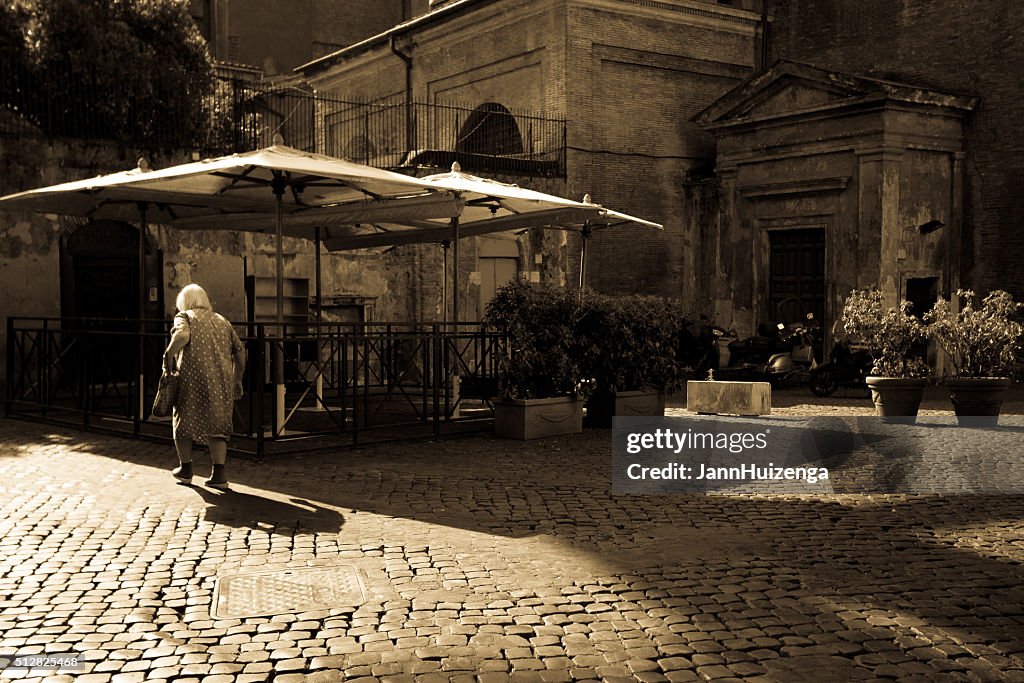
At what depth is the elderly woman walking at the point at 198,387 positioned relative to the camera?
27.7 ft

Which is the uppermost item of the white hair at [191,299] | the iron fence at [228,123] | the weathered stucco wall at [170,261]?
the iron fence at [228,123]

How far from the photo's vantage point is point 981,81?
19.5 metres

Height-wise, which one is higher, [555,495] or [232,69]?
[232,69]

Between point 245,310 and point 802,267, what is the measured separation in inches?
421

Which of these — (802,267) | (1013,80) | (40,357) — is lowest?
(40,357)

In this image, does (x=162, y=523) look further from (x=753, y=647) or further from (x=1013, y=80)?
(x=1013, y=80)

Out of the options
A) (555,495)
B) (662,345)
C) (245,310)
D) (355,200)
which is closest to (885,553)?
(555,495)

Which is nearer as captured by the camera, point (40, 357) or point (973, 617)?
point (973, 617)

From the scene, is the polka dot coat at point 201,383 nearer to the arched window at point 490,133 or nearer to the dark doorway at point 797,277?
the dark doorway at point 797,277

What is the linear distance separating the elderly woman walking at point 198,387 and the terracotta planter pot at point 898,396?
27.1 ft

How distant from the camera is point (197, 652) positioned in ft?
15.2

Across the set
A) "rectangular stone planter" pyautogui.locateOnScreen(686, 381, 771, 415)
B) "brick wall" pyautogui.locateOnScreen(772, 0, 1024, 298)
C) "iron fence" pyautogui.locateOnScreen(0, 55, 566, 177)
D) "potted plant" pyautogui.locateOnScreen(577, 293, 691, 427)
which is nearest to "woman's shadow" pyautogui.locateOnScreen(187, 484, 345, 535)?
"potted plant" pyautogui.locateOnScreen(577, 293, 691, 427)

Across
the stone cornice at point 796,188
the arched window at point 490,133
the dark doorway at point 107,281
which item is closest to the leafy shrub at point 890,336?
the stone cornice at point 796,188

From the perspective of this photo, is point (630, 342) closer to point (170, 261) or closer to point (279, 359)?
point (279, 359)
